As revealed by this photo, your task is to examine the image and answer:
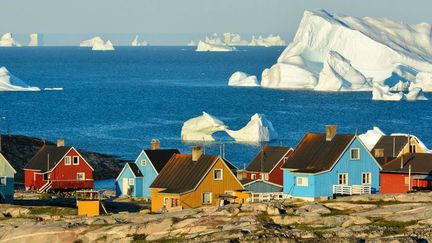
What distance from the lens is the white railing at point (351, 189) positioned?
6372 cm

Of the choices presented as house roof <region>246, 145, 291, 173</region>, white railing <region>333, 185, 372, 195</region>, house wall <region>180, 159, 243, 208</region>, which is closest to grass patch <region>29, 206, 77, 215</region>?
house wall <region>180, 159, 243, 208</region>

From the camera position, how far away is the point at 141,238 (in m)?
48.9

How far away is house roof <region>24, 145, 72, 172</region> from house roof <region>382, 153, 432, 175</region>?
22.8 m

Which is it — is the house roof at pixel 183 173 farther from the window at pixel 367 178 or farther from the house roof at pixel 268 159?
the house roof at pixel 268 159

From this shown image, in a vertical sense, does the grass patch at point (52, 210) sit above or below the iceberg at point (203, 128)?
below

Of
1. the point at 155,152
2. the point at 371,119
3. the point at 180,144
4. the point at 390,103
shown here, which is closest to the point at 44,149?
the point at 155,152

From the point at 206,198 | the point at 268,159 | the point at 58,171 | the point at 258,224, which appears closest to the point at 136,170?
the point at 58,171

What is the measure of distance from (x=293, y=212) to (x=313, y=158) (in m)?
13.8

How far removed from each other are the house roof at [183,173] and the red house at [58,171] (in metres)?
16.8

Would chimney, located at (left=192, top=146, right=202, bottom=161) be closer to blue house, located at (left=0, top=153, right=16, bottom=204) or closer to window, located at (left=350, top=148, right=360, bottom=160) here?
window, located at (left=350, top=148, right=360, bottom=160)

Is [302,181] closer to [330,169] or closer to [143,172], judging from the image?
[330,169]

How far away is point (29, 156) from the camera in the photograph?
10212cm

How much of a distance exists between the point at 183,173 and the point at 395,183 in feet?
39.0

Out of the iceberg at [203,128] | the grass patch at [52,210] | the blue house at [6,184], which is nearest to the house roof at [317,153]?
the grass patch at [52,210]
